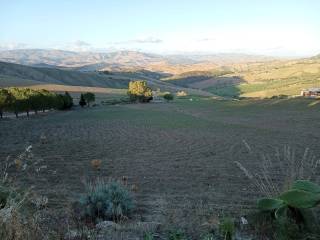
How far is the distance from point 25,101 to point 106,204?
7331 cm

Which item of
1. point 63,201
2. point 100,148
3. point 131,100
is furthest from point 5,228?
point 131,100

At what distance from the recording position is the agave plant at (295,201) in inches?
267

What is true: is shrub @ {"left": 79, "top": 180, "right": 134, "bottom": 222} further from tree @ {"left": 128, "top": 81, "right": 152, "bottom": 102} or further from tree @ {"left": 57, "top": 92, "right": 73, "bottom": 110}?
tree @ {"left": 128, "top": 81, "right": 152, "bottom": 102}

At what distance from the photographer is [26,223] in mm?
5809

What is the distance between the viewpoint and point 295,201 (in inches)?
269

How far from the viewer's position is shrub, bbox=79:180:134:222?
8.38m

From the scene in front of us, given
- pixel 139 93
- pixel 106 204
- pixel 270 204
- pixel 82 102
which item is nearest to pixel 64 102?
pixel 82 102

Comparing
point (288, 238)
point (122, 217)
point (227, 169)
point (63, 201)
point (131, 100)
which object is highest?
point (288, 238)

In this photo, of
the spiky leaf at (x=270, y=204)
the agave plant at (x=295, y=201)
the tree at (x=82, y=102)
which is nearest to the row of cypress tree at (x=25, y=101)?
the tree at (x=82, y=102)

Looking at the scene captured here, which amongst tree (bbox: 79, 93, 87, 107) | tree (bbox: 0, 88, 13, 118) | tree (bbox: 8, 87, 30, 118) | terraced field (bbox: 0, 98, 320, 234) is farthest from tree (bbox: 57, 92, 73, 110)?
terraced field (bbox: 0, 98, 320, 234)

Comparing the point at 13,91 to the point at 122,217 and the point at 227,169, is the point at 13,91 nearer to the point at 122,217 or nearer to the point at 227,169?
the point at 227,169

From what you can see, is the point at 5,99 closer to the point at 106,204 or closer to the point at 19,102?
the point at 19,102

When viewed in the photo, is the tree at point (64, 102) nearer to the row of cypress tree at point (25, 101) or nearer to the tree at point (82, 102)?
the row of cypress tree at point (25, 101)

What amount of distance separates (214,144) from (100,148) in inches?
294
